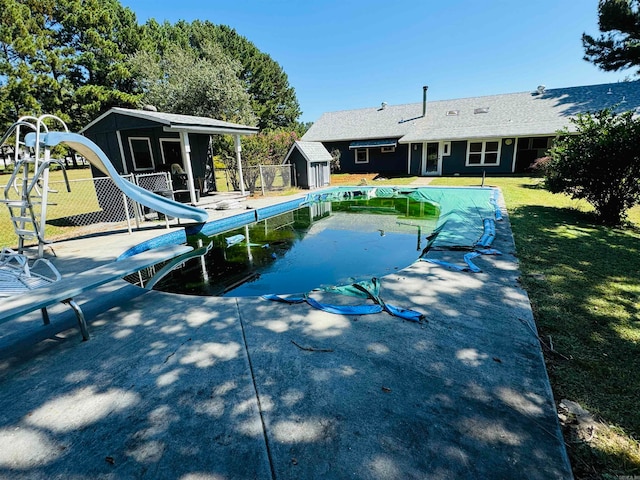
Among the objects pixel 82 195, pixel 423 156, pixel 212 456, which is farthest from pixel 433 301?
pixel 423 156

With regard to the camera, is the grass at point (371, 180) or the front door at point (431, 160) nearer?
the grass at point (371, 180)

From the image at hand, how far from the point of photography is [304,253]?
7172 mm

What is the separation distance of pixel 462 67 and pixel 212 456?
89.4 ft

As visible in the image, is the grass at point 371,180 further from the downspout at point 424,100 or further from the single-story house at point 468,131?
the downspout at point 424,100

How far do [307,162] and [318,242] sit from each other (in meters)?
8.74

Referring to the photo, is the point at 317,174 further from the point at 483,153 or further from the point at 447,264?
the point at 447,264

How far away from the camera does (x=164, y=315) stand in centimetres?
366

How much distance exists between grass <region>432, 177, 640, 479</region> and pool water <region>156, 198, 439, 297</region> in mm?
2378

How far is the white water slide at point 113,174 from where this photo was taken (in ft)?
16.0

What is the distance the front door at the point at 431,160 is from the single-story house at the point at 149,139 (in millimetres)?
12492

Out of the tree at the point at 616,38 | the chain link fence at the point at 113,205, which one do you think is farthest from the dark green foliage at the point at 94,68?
the tree at the point at 616,38

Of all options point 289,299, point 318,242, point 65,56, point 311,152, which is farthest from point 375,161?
point 65,56

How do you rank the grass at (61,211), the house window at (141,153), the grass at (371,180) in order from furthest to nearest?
the grass at (371,180) < the house window at (141,153) < the grass at (61,211)

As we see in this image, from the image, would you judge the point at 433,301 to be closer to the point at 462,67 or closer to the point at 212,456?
the point at 212,456
